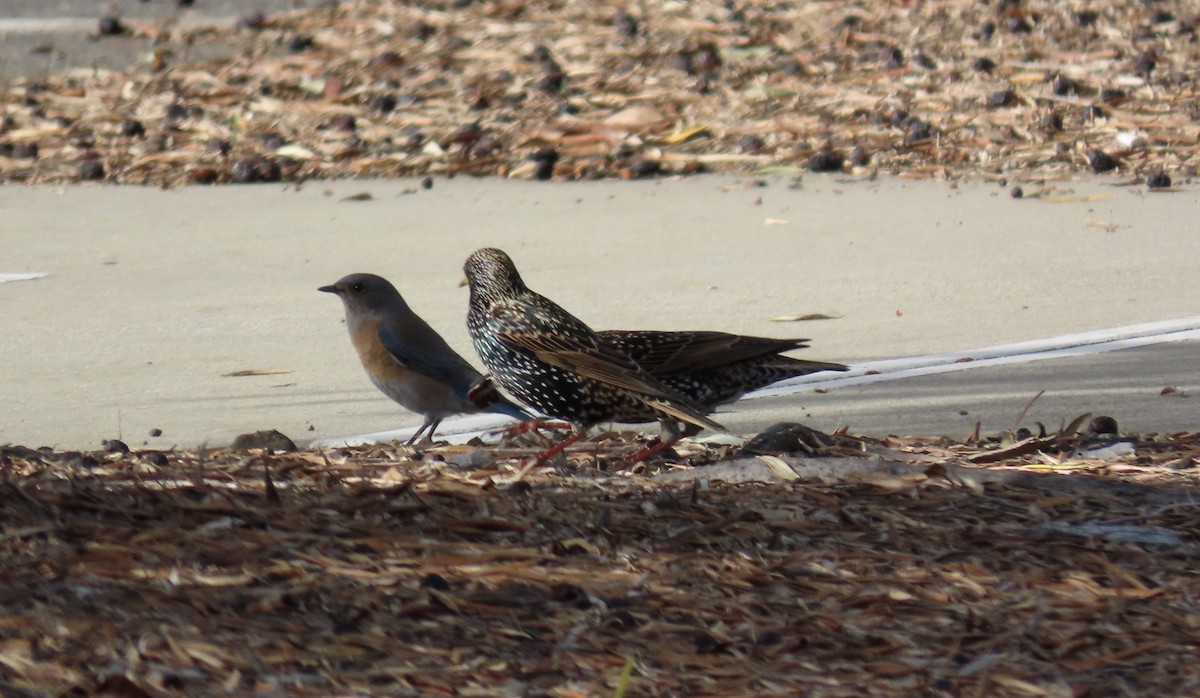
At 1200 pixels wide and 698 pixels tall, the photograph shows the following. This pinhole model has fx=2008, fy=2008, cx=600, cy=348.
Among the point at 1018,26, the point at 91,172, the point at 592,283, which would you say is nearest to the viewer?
the point at 592,283

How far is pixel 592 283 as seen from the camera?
7957 mm

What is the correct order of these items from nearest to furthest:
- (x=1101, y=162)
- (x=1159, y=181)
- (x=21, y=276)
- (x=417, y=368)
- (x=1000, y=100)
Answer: (x=417, y=368)
(x=21, y=276)
(x=1159, y=181)
(x=1101, y=162)
(x=1000, y=100)

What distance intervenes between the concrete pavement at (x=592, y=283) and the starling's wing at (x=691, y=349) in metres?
0.40

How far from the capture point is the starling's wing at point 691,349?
5.64 m

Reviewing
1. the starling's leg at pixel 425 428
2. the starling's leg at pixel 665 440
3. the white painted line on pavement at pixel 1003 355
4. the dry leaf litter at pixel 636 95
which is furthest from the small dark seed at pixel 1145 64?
the starling's leg at pixel 665 440

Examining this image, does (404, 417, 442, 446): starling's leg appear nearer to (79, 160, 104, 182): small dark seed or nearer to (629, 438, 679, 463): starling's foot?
(629, 438, 679, 463): starling's foot

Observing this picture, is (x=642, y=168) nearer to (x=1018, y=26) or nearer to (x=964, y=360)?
(x=1018, y=26)

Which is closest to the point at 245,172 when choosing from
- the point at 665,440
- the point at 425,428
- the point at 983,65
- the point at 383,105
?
the point at 383,105

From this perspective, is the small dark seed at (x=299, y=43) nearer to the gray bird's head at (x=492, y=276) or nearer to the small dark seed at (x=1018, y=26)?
the small dark seed at (x=1018, y=26)

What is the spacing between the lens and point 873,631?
11.8 feet

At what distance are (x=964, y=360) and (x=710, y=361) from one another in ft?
4.31

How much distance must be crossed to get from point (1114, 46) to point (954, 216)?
3306 mm

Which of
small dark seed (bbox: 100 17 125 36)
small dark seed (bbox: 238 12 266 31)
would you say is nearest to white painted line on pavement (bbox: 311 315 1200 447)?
small dark seed (bbox: 238 12 266 31)

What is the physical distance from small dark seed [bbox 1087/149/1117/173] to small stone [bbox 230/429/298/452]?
5817 mm
